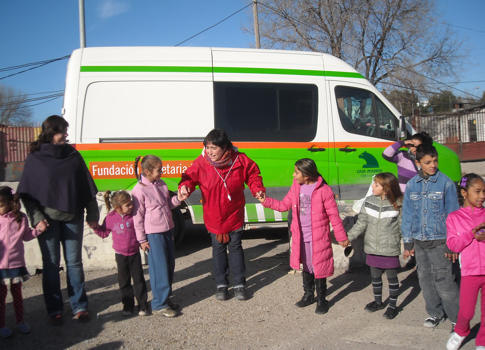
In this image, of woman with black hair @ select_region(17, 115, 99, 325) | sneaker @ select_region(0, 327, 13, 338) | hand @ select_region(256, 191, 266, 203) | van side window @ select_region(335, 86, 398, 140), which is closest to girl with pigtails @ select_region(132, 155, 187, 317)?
woman with black hair @ select_region(17, 115, 99, 325)

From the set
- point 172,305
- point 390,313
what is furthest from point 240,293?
point 390,313

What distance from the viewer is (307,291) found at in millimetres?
4113

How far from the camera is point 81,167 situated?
3768 millimetres

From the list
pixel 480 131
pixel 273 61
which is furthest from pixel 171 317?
pixel 480 131

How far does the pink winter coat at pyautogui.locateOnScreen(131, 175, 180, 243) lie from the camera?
152 inches

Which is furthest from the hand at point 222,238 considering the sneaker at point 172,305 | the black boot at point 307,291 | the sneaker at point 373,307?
the sneaker at point 373,307

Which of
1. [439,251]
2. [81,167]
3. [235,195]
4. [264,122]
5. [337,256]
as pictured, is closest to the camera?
[439,251]

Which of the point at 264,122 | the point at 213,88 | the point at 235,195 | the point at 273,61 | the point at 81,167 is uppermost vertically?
the point at 273,61

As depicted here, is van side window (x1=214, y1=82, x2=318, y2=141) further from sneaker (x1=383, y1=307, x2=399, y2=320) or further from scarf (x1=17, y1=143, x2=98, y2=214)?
sneaker (x1=383, y1=307, x2=399, y2=320)

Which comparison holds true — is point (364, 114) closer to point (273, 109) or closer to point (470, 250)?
point (273, 109)

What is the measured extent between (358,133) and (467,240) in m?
3.47

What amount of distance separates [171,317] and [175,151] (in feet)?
8.27

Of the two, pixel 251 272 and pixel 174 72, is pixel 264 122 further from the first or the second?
pixel 251 272

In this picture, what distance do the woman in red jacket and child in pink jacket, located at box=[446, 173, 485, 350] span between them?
180 centimetres
